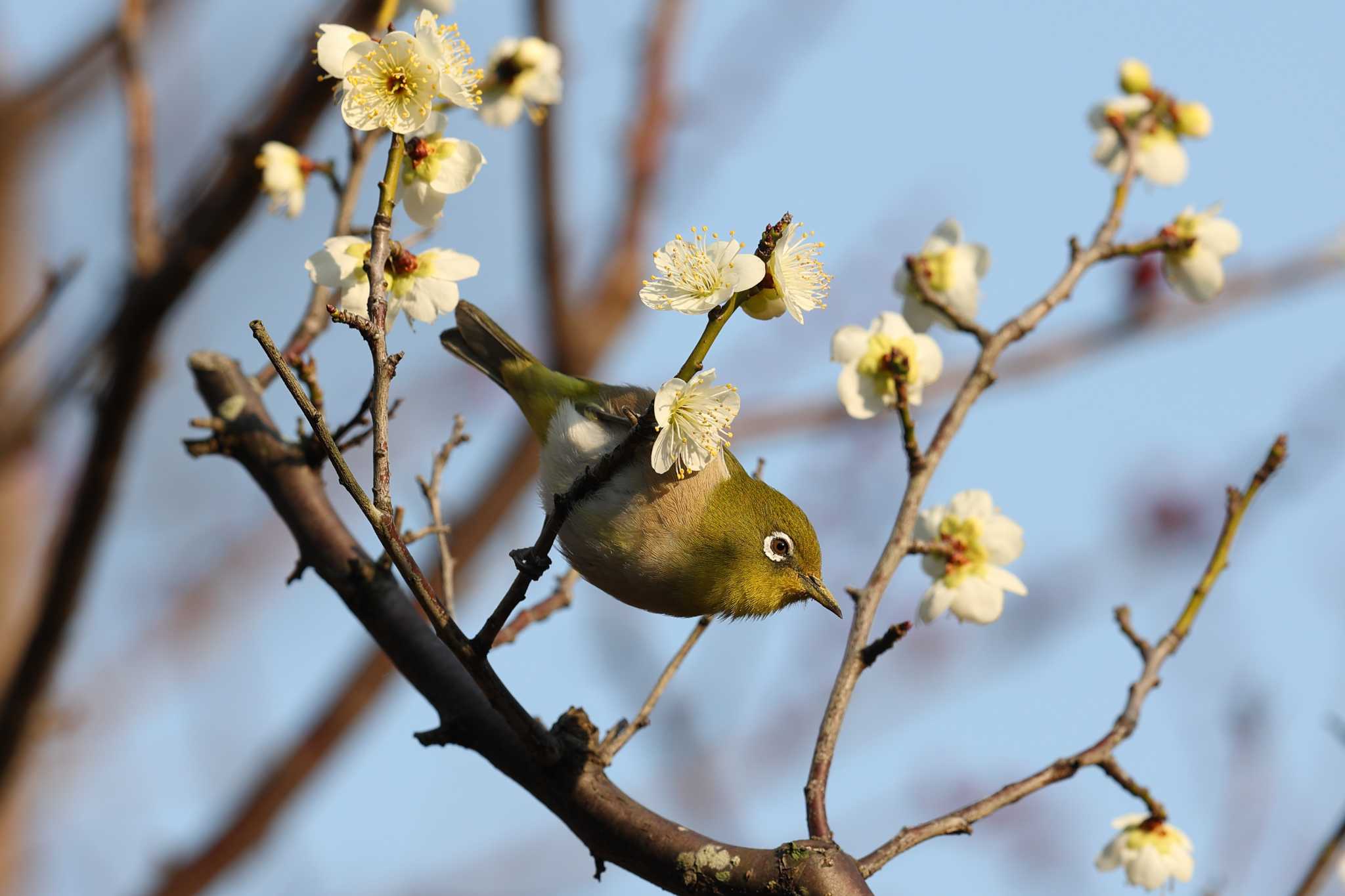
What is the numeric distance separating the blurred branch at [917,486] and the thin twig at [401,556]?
73cm

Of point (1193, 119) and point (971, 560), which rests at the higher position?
point (1193, 119)

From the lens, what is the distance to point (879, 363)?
3.43 m

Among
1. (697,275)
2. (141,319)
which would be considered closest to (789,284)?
(697,275)

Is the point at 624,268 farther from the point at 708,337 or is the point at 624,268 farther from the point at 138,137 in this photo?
the point at 708,337

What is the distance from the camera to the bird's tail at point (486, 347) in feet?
14.2

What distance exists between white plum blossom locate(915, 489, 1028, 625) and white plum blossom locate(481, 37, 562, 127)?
1.77m

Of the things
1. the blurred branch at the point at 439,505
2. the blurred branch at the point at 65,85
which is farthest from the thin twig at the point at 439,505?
the blurred branch at the point at 65,85

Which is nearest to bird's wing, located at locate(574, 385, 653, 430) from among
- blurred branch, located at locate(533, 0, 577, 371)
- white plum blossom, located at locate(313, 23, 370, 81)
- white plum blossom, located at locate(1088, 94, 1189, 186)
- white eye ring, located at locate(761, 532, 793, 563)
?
white eye ring, located at locate(761, 532, 793, 563)

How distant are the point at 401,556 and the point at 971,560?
1.71 metres

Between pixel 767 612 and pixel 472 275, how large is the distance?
5.58 feet

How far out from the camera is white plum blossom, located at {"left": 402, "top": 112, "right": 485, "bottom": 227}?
107 inches

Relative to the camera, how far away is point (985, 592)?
3246 mm

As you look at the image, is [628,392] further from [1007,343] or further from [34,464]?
[34,464]

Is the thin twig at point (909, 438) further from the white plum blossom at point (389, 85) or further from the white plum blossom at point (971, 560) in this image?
the white plum blossom at point (389, 85)
